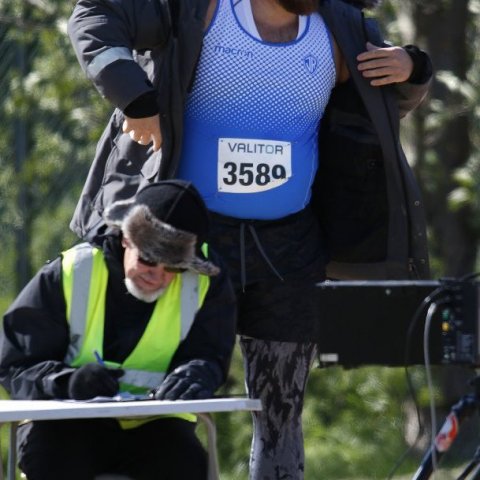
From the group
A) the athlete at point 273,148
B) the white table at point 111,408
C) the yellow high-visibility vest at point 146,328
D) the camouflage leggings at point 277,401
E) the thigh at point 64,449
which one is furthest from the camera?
the camouflage leggings at point 277,401

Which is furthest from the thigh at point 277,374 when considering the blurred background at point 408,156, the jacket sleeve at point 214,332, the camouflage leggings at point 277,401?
the blurred background at point 408,156

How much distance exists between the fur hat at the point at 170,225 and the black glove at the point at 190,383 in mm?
276

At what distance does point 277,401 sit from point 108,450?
80 cm

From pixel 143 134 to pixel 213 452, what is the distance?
3.25 ft

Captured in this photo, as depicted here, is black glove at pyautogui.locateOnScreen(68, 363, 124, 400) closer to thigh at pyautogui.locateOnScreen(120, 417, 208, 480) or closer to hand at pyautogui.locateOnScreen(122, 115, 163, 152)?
thigh at pyautogui.locateOnScreen(120, 417, 208, 480)

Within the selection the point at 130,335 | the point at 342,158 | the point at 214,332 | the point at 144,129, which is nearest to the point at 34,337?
the point at 130,335

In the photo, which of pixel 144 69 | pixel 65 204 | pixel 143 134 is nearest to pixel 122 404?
pixel 143 134

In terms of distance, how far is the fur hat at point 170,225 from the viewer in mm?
4484

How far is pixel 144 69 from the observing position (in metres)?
5.04

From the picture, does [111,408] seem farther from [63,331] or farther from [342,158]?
[342,158]

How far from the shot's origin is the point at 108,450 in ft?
14.6

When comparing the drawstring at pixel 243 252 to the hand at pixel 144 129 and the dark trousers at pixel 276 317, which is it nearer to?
the dark trousers at pixel 276 317

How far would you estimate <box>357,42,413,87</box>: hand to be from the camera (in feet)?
16.8

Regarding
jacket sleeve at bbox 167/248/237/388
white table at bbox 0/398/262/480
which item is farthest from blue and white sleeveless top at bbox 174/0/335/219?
white table at bbox 0/398/262/480
